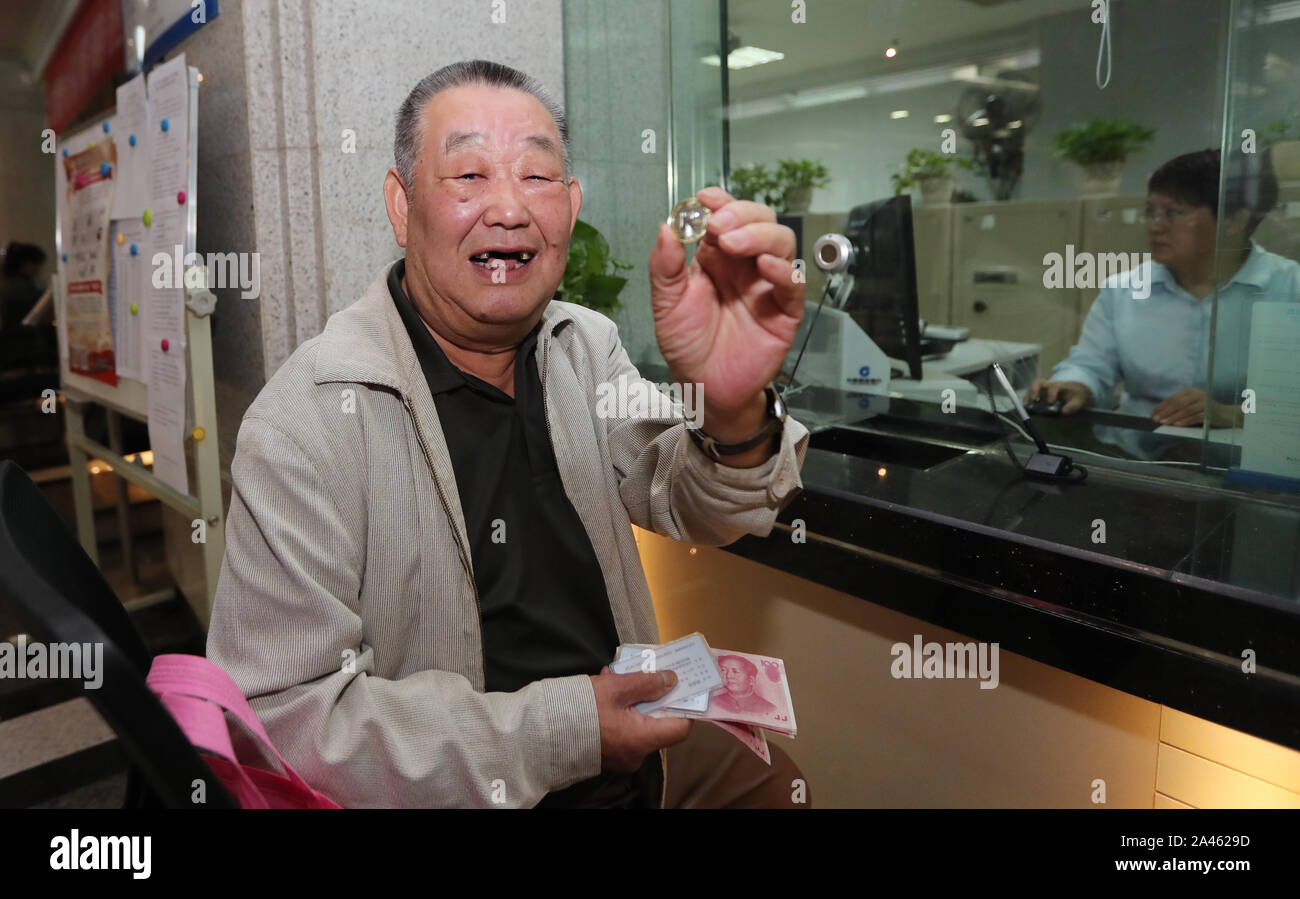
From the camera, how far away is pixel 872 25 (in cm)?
302

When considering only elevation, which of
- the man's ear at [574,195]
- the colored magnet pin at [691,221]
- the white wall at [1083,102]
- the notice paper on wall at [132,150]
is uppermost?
the white wall at [1083,102]

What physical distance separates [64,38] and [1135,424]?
473 centimetres

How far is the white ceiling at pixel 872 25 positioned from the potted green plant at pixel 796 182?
1.23ft

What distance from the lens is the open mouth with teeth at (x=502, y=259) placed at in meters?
1.33

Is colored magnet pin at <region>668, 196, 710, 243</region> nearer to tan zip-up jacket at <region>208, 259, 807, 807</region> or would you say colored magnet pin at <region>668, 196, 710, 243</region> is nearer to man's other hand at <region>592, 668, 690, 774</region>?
tan zip-up jacket at <region>208, 259, 807, 807</region>

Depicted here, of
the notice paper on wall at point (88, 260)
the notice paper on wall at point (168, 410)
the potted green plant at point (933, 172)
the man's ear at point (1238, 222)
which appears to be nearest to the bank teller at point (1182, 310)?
the man's ear at point (1238, 222)

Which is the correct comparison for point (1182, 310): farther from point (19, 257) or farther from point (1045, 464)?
point (19, 257)

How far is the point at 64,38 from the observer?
393 centimetres

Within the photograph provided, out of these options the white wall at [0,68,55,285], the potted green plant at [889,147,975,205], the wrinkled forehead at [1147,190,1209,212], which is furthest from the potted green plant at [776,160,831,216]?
the white wall at [0,68,55,285]

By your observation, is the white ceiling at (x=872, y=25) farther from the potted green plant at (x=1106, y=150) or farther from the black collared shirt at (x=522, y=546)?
the black collared shirt at (x=522, y=546)

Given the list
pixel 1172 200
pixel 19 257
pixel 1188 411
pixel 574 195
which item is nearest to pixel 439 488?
pixel 574 195

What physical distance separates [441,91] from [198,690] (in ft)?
3.18
